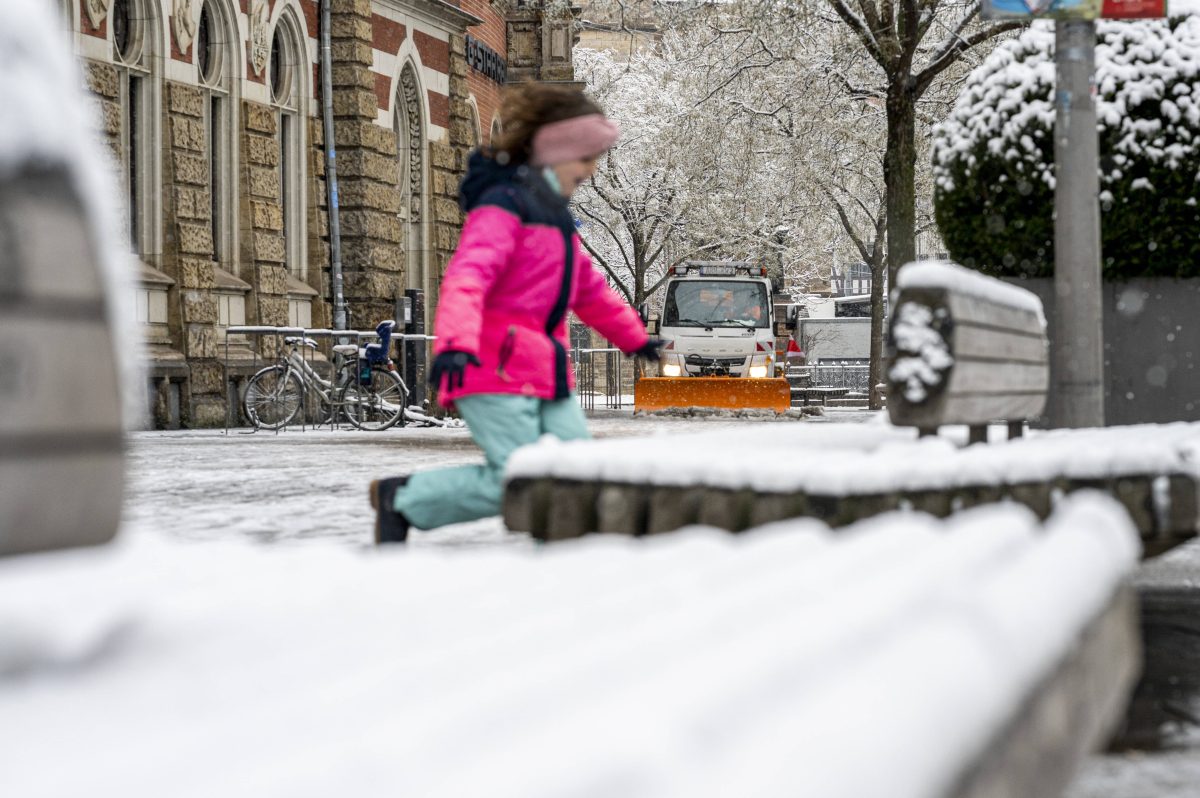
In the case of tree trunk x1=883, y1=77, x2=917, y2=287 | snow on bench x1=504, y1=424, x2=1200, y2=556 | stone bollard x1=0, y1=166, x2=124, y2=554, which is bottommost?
snow on bench x1=504, y1=424, x2=1200, y2=556

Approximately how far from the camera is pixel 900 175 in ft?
61.3

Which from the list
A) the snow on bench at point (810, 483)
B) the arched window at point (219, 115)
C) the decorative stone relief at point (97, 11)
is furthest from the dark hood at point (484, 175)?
the arched window at point (219, 115)

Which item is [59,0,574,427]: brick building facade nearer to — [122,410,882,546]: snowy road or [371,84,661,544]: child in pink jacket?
[122,410,882,546]: snowy road

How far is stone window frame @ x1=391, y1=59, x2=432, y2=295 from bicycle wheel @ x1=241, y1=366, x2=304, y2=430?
7671 mm

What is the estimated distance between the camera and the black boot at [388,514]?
5531mm

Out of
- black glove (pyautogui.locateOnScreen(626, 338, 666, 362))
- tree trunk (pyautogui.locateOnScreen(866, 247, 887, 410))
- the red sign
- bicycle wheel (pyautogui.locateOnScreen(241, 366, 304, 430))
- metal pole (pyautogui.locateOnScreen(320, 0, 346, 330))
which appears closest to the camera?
black glove (pyautogui.locateOnScreen(626, 338, 666, 362))

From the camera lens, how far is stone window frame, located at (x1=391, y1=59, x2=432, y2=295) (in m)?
27.9

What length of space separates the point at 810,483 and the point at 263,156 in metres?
19.4

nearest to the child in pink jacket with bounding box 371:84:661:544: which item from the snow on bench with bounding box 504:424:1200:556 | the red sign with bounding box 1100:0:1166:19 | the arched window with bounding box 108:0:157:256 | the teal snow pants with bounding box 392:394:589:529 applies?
the teal snow pants with bounding box 392:394:589:529

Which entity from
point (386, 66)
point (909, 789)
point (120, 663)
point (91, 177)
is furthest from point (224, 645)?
point (386, 66)

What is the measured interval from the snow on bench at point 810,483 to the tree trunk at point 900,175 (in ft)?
45.6

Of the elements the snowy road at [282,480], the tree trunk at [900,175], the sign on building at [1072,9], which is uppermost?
the tree trunk at [900,175]

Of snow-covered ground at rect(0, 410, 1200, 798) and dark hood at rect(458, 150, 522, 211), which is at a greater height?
dark hood at rect(458, 150, 522, 211)

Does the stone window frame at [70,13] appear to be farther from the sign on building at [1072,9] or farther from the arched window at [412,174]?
the sign on building at [1072,9]
